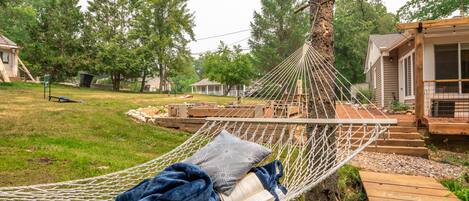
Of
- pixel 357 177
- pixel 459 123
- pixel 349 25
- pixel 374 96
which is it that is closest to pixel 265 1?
pixel 349 25

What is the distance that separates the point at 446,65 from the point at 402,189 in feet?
19.6

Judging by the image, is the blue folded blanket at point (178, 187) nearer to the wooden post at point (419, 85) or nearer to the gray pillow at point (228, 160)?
the gray pillow at point (228, 160)

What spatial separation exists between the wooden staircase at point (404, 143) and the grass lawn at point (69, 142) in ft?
9.66

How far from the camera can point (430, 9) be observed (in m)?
12.9

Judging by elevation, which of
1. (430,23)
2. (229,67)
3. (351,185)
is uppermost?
(229,67)

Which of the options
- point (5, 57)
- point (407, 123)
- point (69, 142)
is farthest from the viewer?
point (5, 57)

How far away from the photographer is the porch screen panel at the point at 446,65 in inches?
292

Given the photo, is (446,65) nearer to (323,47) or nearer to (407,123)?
(407,123)

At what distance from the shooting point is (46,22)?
1520cm

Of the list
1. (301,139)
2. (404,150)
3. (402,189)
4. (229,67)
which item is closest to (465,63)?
(404,150)

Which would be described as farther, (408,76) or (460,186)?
(408,76)

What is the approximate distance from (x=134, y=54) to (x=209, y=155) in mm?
15140

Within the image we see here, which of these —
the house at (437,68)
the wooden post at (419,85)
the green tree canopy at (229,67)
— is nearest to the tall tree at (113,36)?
the green tree canopy at (229,67)

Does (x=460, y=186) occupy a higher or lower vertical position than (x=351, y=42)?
lower
